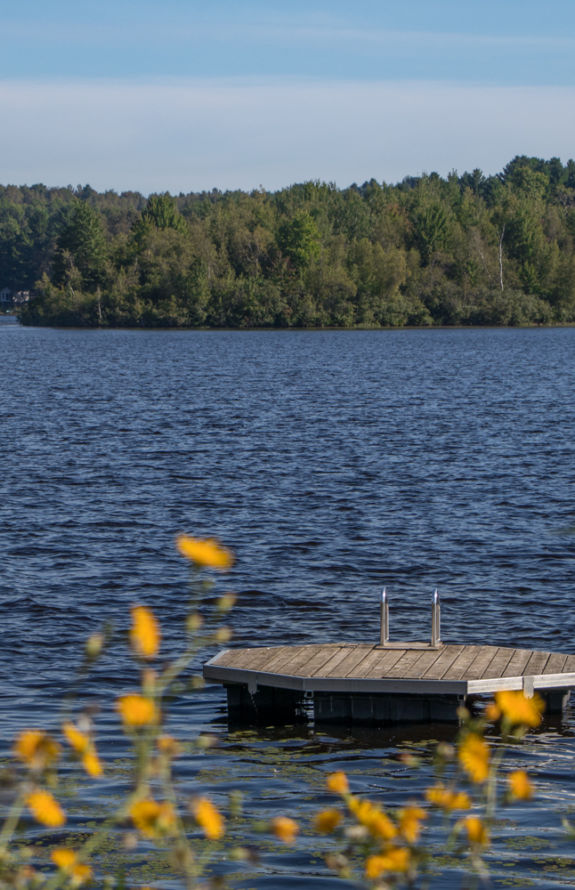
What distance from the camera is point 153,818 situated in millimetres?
2734

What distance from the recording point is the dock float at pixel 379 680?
1302 centimetres

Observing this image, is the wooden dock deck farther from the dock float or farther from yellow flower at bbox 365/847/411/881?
yellow flower at bbox 365/847/411/881

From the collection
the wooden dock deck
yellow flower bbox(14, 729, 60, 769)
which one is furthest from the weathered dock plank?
yellow flower bbox(14, 729, 60, 769)

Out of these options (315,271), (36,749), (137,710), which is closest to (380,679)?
(36,749)

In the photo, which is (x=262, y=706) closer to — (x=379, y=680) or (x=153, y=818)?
(x=379, y=680)

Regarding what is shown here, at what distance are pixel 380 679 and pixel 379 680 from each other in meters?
0.03

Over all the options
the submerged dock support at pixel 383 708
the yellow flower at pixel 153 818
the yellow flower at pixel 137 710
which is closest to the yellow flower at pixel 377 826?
the yellow flower at pixel 153 818

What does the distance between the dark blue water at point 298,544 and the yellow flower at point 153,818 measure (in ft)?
6.85

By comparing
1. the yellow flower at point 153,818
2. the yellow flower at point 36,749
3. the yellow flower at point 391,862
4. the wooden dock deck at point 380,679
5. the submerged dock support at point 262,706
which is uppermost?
the yellow flower at point 36,749

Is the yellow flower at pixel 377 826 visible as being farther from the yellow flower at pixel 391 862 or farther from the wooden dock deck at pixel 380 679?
the wooden dock deck at pixel 380 679

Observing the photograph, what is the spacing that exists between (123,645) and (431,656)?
5064mm

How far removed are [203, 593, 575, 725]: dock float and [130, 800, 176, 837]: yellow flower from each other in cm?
1031

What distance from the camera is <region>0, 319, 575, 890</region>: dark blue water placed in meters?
12.0

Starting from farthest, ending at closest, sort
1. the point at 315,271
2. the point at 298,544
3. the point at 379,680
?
the point at 315,271, the point at 298,544, the point at 379,680
